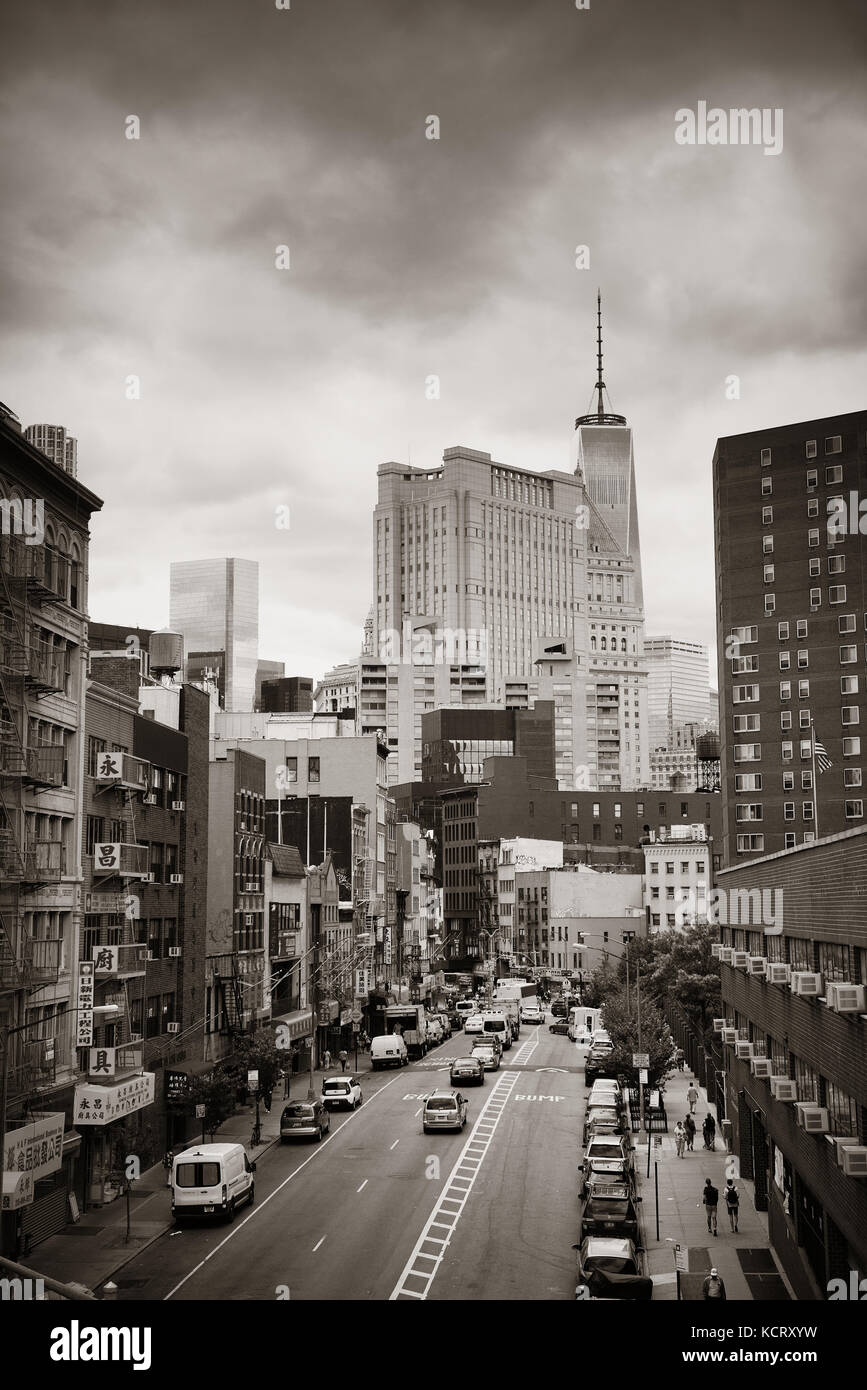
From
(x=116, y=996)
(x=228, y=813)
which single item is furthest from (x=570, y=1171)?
(x=228, y=813)

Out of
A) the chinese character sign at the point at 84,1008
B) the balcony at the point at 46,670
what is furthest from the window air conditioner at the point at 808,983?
the chinese character sign at the point at 84,1008

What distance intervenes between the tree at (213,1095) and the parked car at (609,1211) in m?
16.4

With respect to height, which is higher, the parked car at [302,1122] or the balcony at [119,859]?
the balcony at [119,859]

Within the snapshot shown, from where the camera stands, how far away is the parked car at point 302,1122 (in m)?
55.4

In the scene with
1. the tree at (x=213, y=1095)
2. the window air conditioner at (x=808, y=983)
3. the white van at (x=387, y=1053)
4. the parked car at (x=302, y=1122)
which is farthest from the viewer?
the white van at (x=387, y=1053)

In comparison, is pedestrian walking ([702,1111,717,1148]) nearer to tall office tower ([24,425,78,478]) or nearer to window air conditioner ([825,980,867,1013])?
window air conditioner ([825,980,867,1013])

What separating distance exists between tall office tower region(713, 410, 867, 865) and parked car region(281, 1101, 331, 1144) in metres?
64.5

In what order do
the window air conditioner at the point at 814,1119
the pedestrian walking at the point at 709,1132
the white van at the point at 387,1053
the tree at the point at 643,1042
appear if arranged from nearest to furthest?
1. the window air conditioner at the point at 814,1119
2. the pedestrian walking at the point at 709,1132
3. the tree at the point at 643,1042
4. the white van at the point at 387,1053

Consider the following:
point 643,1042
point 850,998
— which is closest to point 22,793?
point 850,998

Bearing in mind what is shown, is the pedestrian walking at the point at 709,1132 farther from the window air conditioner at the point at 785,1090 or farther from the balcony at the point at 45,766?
the balcony at the point at 45,766
